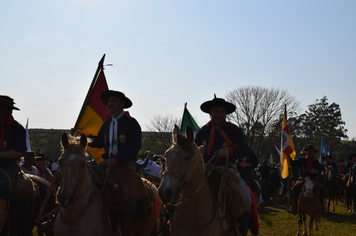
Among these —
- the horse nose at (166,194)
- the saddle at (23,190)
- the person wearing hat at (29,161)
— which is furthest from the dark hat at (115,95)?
the person wearing hat at (29,161)

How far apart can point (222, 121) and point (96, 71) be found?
8.30ft

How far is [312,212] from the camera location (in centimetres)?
1289

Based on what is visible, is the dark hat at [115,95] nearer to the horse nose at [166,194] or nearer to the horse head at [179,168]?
the horse head at [179,168]

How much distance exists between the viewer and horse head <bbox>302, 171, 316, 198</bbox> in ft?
41.3

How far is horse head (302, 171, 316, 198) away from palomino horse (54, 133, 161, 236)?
8736 millimetres

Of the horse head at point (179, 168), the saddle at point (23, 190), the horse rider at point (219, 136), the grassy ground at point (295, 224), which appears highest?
the horse rider at point (219, 136)

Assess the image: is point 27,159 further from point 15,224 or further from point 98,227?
point 98,227

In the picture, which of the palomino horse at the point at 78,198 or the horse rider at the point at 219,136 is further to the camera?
the horse rider at the point at 219,136

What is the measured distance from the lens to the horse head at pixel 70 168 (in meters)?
4.54

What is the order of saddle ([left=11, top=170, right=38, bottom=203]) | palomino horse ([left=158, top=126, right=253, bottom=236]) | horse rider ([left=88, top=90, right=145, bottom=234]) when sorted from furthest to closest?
saddle ([left=11, top=170, right=38, bottom=203])
horse rider ([left=88, top=90, right=145, bottom=234])
palomino horse ([left=158, top=126, right=253, bottom=236])

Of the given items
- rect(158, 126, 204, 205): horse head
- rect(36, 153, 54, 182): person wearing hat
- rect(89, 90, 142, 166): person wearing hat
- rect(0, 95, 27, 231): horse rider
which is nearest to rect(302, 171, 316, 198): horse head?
rect(89, 90, 142, 166): person wearing hat

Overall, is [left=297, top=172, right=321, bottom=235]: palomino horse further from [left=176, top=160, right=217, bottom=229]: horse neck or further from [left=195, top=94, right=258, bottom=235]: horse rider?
[left=176, top=160, right=217, bottom=229]: horse neck

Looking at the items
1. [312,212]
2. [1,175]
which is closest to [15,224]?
[1,175]

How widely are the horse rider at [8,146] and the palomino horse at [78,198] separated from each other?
1.49 m
